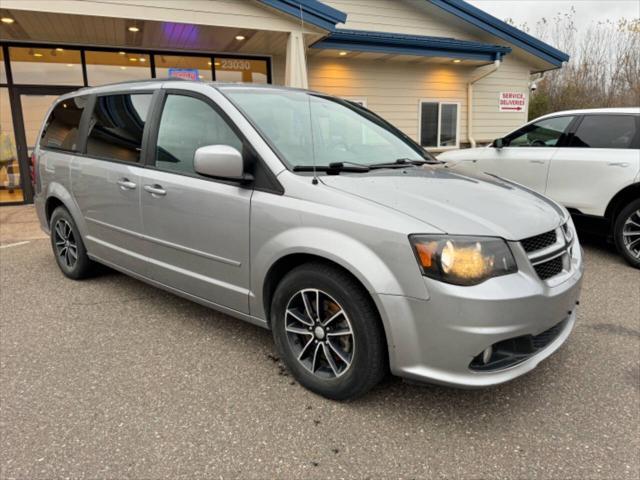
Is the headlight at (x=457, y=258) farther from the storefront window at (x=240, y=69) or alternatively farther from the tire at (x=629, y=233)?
the storefront window at (x=240, y=69)

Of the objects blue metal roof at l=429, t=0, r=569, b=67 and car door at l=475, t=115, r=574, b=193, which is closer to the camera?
car door at l=475, t=115, r=574, b=193

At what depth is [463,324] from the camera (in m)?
2.21

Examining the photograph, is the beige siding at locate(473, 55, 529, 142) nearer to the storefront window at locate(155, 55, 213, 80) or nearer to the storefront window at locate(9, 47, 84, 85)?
the storefront window at locate(155, 55, 213, 80)

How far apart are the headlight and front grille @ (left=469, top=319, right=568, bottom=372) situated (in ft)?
1.15

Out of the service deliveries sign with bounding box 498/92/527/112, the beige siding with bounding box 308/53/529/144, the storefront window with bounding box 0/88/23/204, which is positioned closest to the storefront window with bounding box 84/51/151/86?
the storefront window with bounding box 0/88/23/204

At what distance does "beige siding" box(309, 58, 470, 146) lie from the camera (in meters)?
10.7

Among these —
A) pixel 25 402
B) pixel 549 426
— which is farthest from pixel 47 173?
pixel 549 426

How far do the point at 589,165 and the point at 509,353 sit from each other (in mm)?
4262

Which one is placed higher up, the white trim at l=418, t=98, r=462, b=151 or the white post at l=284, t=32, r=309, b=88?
the white post at l=284, t=32, r=309, b=88

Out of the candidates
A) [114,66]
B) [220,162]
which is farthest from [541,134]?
[114,66]

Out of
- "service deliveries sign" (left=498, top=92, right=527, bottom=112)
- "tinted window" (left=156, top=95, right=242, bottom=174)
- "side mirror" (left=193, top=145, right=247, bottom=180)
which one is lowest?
"side mirror" (left=193, top=145, right=247, bottom=180)

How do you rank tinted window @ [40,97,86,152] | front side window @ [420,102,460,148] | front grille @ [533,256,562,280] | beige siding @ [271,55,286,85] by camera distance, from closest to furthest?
1. front grille @ [533,256,562,280]
2. tinted window @ [40,97,86,152]
3. beige siding @ [271,55,286,85]
4. front side window @ [420,102,460,148]

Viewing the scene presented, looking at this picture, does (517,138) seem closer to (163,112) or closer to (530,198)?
(530,198)

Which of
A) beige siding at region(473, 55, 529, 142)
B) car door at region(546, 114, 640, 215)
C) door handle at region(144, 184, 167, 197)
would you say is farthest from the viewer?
beige siding at region(473, 55, 529, 142)
